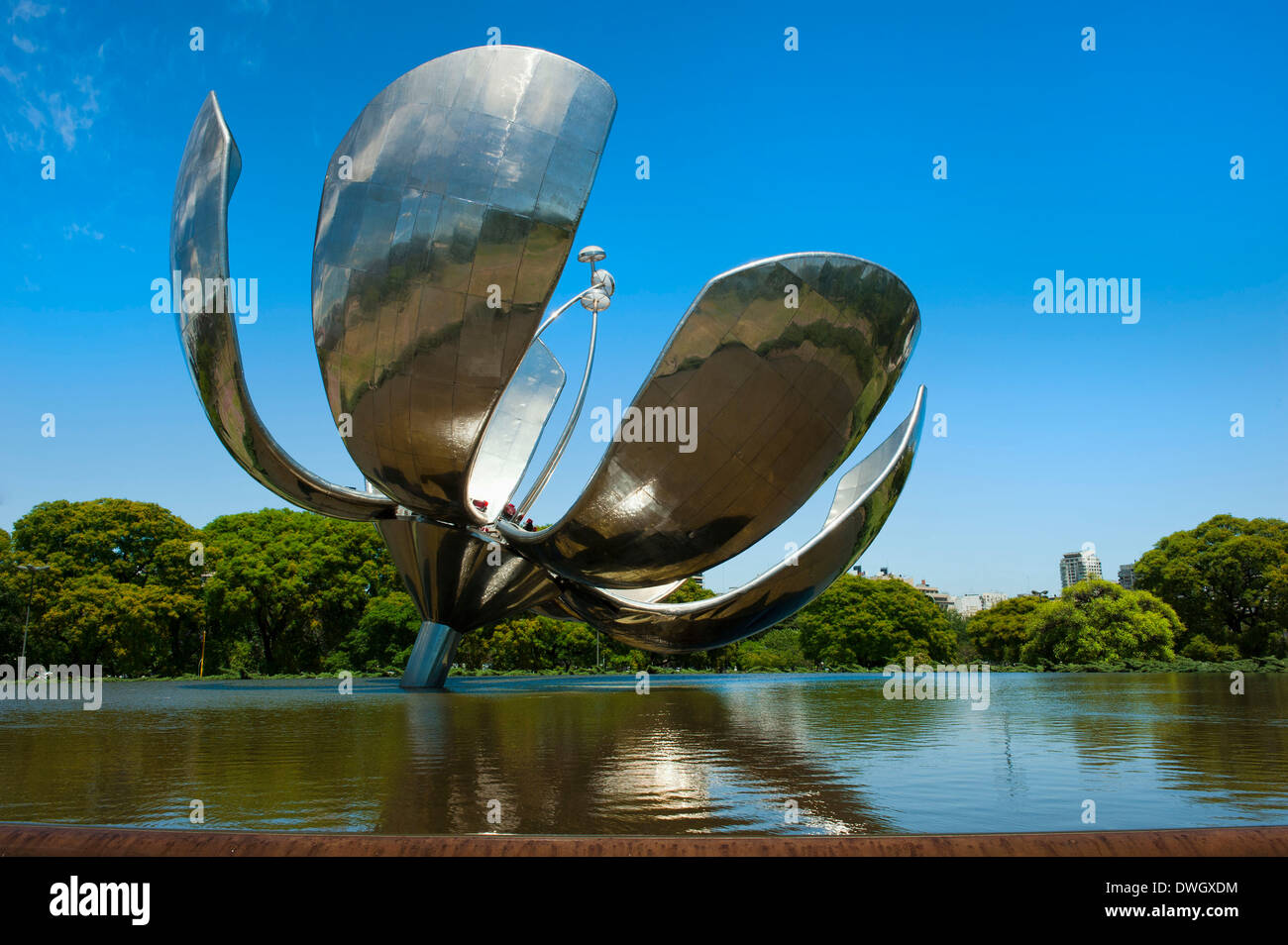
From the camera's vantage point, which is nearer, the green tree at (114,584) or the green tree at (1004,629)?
the green tree at (114,584)

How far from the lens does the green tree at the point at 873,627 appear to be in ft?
145

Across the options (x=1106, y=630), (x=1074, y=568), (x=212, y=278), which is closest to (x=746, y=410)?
(x=212, y=278)

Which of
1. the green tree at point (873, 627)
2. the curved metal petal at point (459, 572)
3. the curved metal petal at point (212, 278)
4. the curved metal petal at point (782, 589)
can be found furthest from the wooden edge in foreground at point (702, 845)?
the green tree at point (873, 627)

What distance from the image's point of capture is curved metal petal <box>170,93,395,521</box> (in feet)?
30.5

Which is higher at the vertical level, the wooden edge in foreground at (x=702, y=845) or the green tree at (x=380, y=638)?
the wooden edge in foreground at (x=702, y=845)

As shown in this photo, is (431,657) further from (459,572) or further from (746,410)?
(746,410)

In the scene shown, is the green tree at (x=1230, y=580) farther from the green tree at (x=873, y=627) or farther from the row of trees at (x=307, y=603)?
the green tree at (x=873, y=627)

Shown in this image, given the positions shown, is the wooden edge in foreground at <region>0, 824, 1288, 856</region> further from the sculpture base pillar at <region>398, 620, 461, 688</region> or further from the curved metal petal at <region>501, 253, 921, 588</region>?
the sculpture base pillar at <region>398, 620, 461, 688</region>

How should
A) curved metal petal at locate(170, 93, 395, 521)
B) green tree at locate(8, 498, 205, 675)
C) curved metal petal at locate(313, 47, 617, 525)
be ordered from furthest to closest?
green tree at locate(8, 498, 205, 675) < curved metal petal at locate(170, 93, 395, 521) < curved metal petal at locate(313, 47, 617, 525)

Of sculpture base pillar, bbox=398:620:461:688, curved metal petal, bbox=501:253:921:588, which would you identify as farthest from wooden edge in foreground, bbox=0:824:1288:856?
sculpture base pillar, bbox=398:620:461:688

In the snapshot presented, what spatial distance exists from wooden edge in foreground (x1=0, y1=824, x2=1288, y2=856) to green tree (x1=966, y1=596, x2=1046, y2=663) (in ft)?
146

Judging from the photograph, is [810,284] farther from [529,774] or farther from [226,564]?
[226,564]

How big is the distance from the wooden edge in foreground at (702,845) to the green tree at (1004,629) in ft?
146

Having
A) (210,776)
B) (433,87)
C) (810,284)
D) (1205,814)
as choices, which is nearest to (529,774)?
(210,776)
